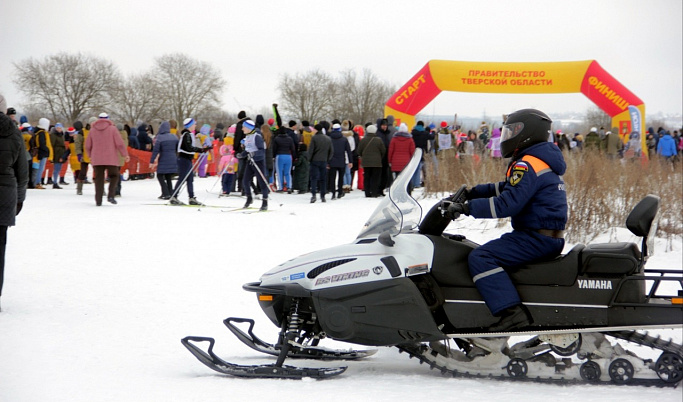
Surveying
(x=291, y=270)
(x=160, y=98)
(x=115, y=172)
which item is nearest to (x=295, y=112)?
(x=160, y=98)

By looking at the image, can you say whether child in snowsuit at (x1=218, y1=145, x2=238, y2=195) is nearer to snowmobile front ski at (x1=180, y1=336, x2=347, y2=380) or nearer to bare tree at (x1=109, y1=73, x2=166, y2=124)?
snowmobile front ski at (x1=180, y1=336, x2=347, y2=380)

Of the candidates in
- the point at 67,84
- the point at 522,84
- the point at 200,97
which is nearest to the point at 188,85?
the point at 200,97

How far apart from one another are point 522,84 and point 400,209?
20.6 meters

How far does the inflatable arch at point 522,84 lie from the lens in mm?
23625

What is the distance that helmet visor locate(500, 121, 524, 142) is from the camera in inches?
199

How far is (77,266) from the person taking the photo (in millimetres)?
9211

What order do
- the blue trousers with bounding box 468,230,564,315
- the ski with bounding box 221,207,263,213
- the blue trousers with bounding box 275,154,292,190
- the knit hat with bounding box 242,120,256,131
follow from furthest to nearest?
1. the blue trousers with bounding box 275,154,292,190
2. the knit hat with bounding box 242,120,256,131
3. the ski with bounding box 221,207,263,213
4. the blue trousers with bounding box 468,230,564,315

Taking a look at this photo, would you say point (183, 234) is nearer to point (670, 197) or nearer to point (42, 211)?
point (42, 211)

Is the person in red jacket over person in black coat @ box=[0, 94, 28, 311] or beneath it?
over

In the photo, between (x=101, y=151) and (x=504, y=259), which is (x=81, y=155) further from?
(x=504, y=259)

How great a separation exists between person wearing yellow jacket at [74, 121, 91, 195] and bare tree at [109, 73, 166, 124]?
43349mm

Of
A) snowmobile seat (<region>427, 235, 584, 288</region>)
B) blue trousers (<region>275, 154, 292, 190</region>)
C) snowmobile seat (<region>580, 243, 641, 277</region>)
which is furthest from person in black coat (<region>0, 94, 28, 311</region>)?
blue trousers (<region>275, 154, 292, 190</region>)

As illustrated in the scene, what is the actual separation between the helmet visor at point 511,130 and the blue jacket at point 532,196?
0.59 ft

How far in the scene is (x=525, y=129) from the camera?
5.02 m
